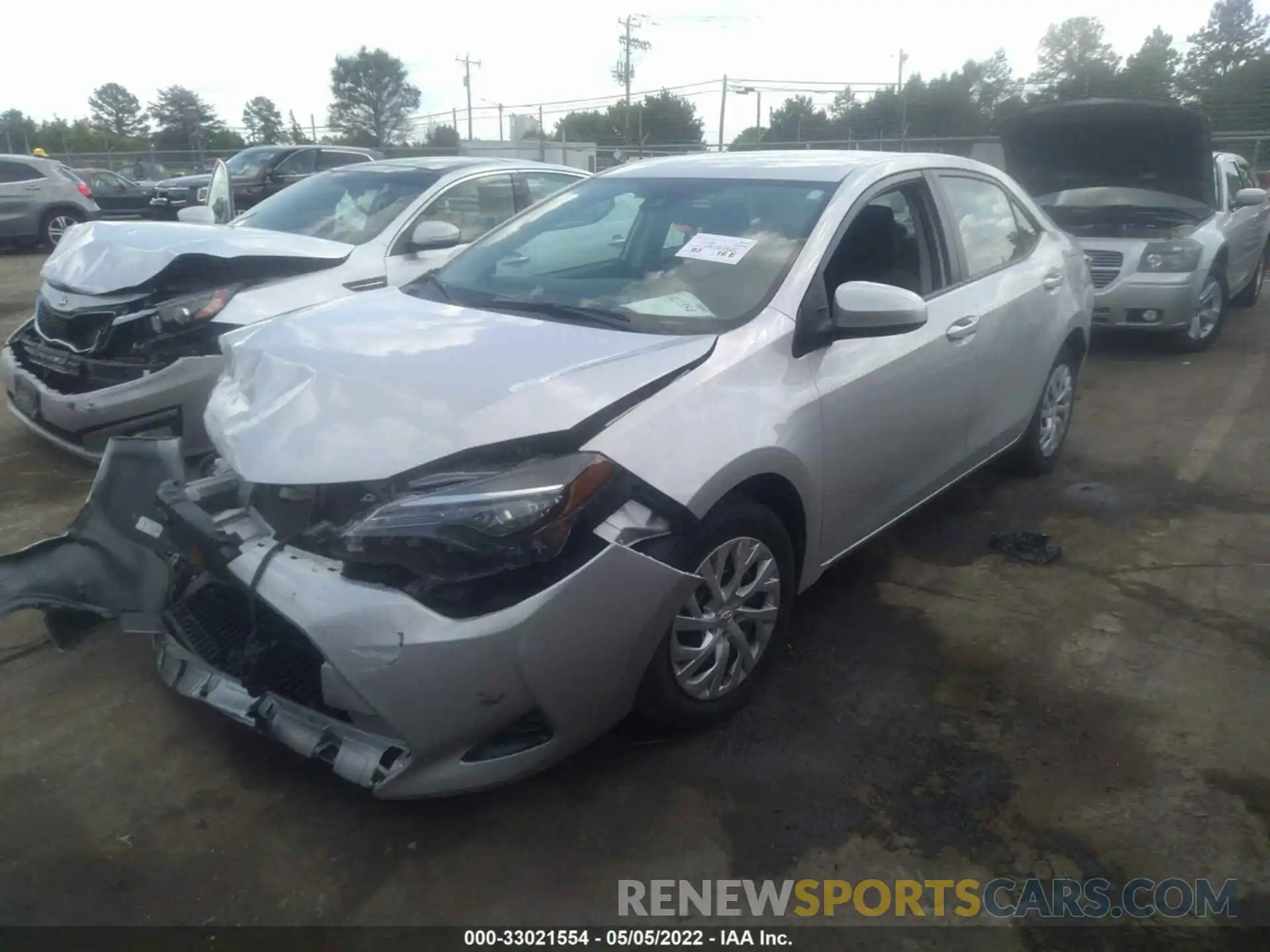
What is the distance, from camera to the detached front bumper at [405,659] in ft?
7.44

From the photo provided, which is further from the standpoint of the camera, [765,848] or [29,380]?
[29,380]

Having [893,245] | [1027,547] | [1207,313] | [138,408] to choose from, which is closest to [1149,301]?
[1207,313]

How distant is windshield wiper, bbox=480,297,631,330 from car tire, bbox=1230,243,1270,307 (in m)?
9.22

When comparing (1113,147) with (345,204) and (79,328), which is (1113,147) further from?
(79,328)

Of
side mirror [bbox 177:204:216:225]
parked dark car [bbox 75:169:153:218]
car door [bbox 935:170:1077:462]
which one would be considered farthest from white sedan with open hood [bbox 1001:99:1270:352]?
parked dark car [bbox 75:169:153:218]

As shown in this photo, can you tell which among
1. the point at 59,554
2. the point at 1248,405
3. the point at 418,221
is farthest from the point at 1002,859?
the point at 1248,405

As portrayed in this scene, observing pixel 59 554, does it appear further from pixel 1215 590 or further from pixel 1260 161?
pixel 1260 161

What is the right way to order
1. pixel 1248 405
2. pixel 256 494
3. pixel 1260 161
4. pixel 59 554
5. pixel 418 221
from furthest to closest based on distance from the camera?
pixel 1260 161, pixel 1248 405, pixel 418 221, pixel 59 554, pixel 256 494

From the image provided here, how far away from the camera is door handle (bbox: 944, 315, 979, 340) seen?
12.4 ft

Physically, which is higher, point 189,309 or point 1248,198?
point 1248,198

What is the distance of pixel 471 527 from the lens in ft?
7.53

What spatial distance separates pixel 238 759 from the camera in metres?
2.84

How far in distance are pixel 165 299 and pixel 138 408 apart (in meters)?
0.62

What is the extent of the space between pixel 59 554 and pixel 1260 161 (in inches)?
838
